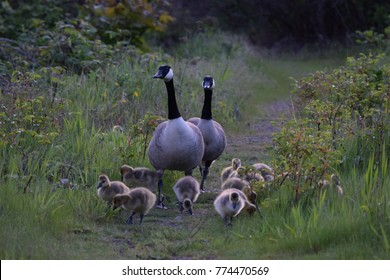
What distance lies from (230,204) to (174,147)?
131 centimetres

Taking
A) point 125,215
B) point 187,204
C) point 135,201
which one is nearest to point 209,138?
point 187,204

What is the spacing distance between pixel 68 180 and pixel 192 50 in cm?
1247

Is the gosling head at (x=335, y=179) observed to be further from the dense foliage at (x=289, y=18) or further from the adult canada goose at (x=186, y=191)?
the dense foliage at (x=289, y=18)

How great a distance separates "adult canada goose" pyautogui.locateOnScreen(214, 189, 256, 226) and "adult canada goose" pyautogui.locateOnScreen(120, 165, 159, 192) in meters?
1.23

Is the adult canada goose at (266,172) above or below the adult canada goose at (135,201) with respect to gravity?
above

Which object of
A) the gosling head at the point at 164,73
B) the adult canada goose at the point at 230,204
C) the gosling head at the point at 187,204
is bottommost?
the gosling head at the point at 187,204

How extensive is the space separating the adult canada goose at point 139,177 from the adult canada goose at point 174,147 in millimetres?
86

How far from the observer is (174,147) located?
8594 mm

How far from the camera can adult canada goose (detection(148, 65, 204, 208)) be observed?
8609 mm

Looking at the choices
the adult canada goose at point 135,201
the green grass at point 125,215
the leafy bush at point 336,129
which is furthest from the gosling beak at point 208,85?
the adult canada goose at point 135,201

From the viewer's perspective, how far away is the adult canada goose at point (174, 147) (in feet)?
28.2

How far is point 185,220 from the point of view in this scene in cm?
822

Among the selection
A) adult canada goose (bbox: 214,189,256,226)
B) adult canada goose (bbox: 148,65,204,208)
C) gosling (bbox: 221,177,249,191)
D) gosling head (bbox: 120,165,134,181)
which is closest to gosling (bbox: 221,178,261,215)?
gosling (bbox: 221,177,249,191)
